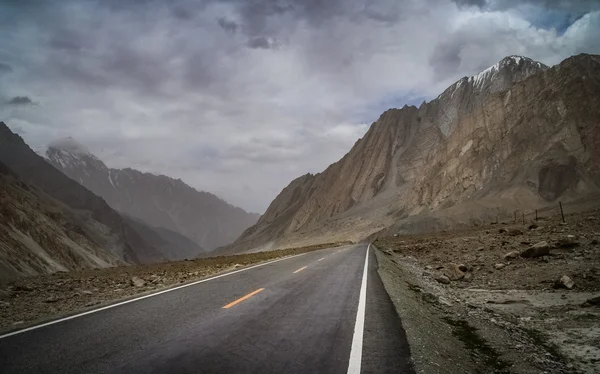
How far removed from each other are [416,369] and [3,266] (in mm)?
34539

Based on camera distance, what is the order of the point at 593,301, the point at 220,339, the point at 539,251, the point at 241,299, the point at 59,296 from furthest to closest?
the point at 539,251, the point at 59,296, the point at 241,299, the point at 593,301, the point at 220,339

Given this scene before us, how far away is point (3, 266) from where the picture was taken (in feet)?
88.5

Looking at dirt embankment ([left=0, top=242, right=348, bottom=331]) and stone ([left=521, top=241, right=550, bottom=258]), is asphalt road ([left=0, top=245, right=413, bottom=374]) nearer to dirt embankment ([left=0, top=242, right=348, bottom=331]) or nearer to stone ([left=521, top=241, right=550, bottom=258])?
dirt embankment ([left=0, top=242, right=348, bottom=331])

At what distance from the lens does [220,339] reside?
507cm

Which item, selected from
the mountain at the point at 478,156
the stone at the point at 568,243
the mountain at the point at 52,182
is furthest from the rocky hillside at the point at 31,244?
the mountain at the point at 52,182

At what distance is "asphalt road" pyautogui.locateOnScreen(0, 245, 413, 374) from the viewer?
4.18m

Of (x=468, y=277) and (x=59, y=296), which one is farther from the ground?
(x=59, y=296)

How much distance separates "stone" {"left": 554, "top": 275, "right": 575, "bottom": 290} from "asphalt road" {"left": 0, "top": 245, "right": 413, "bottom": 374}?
15.3 ft

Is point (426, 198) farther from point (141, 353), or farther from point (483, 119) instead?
point (141, 353)

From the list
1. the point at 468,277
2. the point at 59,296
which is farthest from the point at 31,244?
the point at 468,277

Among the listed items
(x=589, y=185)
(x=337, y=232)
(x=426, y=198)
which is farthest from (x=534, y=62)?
(x=337, y=232)

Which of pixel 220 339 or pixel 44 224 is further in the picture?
pixel 44 224

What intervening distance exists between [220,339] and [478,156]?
2897 inches

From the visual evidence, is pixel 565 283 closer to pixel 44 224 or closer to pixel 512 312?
pixel 512 312
